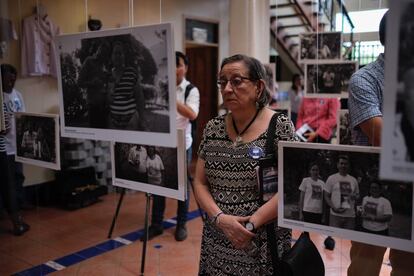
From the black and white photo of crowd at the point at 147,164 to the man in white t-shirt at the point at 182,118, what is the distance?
0.85m

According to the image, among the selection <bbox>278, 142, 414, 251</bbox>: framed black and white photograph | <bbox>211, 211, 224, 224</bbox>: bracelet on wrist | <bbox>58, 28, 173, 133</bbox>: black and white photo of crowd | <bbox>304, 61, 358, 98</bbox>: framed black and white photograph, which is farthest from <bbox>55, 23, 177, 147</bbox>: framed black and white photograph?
<bbox>304, 61, 358, 98</bbox>: framed black and white photograph

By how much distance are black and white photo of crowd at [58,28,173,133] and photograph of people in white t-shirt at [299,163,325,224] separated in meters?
0.49

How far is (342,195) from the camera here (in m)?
1.09

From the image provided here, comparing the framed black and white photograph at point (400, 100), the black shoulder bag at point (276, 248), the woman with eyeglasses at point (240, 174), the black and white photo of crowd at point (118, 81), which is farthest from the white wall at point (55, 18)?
the framed black and white photograph at point (400, 100)

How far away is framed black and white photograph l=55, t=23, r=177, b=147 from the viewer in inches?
53.1

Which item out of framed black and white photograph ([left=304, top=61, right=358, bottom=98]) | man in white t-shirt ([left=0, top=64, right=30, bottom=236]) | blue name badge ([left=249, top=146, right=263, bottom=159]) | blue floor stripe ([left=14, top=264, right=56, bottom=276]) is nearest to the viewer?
blue name badge ([left=249, top=146, right=263, bottom=159])

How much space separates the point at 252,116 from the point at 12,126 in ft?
4.32

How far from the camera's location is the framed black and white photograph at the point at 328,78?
2.66m

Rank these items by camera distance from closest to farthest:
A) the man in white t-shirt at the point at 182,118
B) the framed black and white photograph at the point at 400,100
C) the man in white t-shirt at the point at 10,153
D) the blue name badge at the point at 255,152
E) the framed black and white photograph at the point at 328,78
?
the framed black and white photograph at the point at 400,100 < the blue name badge at the point at 255,152 < the man in white t-shirt at the point at 10,153 < the framed black and white photograph at the point at 328,78 < the man in white t-shirt at the point at 182,118

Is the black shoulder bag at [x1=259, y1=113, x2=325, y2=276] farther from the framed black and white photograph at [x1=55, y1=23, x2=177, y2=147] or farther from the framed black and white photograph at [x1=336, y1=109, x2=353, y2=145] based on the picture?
the framed black and white photograph at [x1=336, y1=109, x2=353, y2=145]

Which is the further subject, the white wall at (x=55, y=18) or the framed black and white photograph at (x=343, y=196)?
the white wall at (x=55, y=18)

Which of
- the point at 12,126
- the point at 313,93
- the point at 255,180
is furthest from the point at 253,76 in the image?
the point at 313,93

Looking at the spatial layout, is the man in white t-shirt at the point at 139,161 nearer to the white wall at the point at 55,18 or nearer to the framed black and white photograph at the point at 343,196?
the white wall at the point at 55,18

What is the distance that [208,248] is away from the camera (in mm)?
1540
